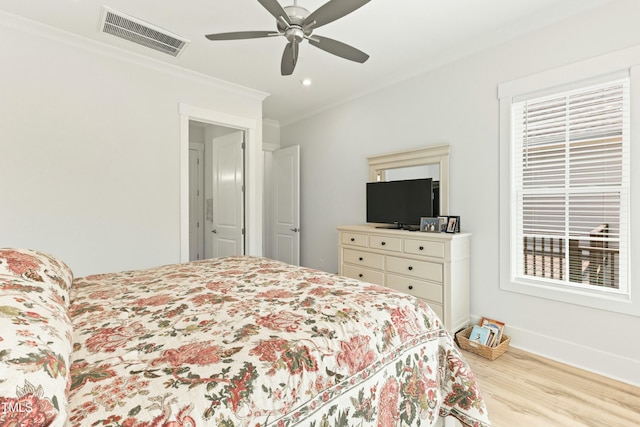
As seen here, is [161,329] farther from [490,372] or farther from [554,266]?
[554,266]

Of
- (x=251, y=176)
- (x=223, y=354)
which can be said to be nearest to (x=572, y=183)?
(x=223, y=354)

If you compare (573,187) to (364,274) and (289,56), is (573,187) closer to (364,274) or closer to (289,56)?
(364,274)

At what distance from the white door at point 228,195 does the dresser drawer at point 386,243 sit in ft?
5.75

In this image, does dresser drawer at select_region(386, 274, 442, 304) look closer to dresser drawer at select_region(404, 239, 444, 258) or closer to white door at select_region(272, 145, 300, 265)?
dresser drawer at select_region(404, 239, 444, 258)

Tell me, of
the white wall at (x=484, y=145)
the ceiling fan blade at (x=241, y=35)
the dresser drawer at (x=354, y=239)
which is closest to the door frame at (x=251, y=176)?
the white wall at (x=484, y=145)

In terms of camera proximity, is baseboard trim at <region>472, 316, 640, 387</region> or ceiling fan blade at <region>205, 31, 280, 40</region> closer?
ceiling fan blade at <region>205, 31, 280, 40</region>

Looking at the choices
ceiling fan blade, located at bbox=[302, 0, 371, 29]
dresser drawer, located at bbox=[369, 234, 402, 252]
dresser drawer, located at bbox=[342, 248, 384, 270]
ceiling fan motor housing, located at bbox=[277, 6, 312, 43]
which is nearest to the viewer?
ceiling fan blade, located at bbox=[302, 0, 371, 29]

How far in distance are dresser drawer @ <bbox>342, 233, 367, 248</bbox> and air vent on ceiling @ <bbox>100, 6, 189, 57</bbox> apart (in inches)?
100

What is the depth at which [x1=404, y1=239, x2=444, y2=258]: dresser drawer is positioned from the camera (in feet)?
9.25

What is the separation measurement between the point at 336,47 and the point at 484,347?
260 cm

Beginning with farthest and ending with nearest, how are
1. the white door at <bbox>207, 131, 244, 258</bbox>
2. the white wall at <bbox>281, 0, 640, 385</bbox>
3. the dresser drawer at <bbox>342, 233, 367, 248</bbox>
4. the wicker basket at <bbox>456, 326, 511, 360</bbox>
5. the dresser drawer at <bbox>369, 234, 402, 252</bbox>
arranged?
the white door at <bbox>207, 131, 244, 258</bbox> < the dresser drawer at <bbox>342, 233, 367, 248</bbox> < the dresser drawer at <bbox>369, 234, 402, 252</bbox> < the wicker basket at <bbox>456, 326, 511, 360</bbox> < the white wall at <bbox>281, 0, 640, 385</bbox>

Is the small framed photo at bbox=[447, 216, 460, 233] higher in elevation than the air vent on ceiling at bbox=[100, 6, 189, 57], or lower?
lower

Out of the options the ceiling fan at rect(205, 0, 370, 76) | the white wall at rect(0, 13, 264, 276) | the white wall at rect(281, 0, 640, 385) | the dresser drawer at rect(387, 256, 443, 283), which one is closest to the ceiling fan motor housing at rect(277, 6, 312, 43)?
the ceiling fan at rect(205, 0, 370, 76)

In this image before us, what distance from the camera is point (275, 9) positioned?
1812 millimetres
